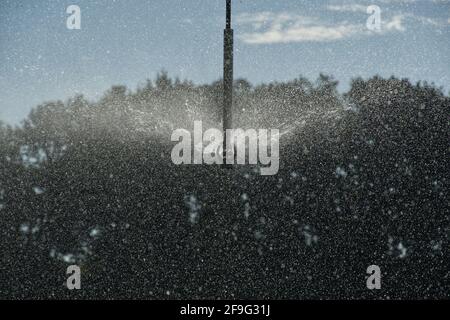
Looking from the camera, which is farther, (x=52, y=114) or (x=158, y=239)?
(x=52, y=114)

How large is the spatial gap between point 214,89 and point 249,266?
137 inches

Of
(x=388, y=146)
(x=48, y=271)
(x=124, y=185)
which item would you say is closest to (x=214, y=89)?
(x=124, y=185)

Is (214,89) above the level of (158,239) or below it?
above

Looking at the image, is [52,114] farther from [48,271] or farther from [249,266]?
[249,266]

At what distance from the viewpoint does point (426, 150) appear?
42.6ft
